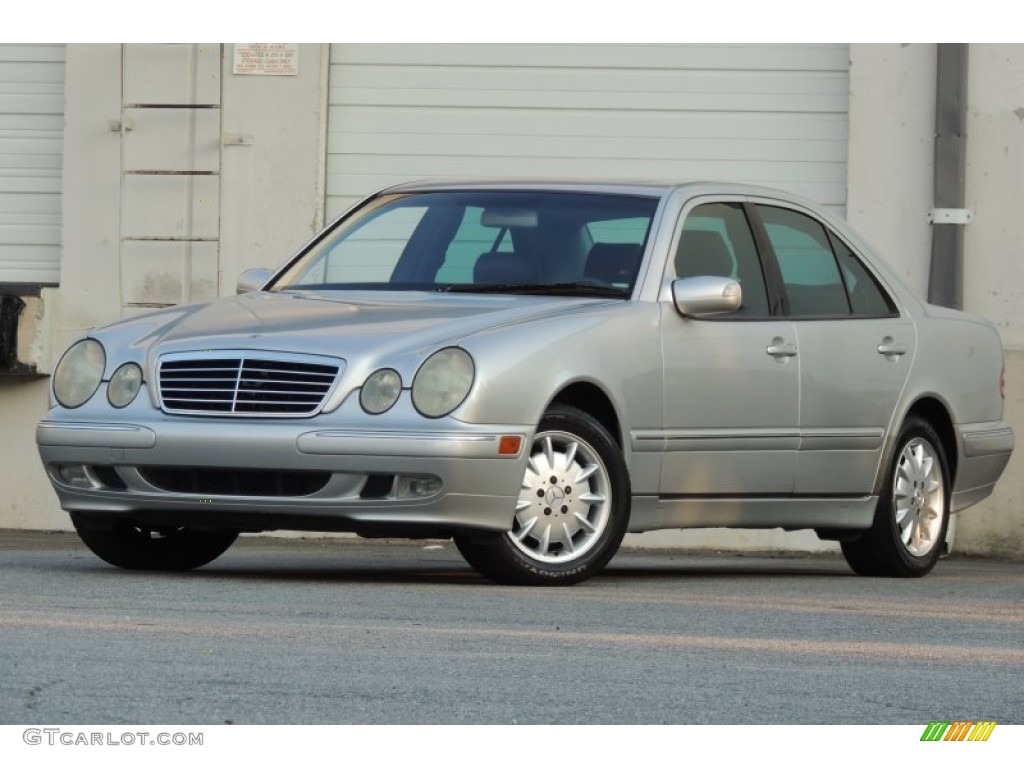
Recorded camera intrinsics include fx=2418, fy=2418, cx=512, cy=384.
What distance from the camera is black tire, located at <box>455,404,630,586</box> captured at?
27.7 ft

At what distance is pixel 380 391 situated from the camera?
815 cm

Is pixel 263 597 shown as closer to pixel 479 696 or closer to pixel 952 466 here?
pixel 479 696

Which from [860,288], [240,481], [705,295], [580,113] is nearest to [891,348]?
[860,288]

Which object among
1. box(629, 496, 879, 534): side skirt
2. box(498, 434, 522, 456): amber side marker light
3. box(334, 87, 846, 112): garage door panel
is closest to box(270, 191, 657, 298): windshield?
box(629, 496, 879, 534): side skirt

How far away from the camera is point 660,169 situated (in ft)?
50.3

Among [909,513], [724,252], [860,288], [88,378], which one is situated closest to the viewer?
[88,378]

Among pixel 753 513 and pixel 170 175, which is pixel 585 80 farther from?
pixel 753 513

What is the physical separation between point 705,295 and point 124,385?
219cm

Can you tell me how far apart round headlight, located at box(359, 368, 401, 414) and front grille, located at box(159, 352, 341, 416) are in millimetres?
120

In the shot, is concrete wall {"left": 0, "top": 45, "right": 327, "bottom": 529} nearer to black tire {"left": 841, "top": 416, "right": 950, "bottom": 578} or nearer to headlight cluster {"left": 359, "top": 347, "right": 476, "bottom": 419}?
black tire {"left": 841, "top": 416, "right": 950, "bottom": 578}

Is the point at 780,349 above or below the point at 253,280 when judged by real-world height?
below

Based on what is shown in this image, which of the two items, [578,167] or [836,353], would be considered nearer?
[836,353]

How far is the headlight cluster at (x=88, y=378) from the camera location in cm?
854

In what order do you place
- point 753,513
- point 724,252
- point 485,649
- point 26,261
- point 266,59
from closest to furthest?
point 485,649 → point 753,513 → point 724,252 → point 266,59 → point 26,261
